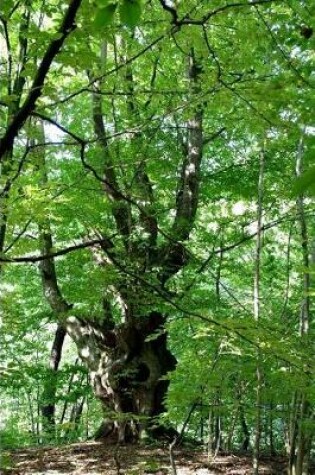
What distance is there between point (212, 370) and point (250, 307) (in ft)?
9.47

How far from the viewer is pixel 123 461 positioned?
248 inches

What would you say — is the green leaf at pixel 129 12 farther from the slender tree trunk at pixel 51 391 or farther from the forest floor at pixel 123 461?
the slender tree trunk at pixel 51 391

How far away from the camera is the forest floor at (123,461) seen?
6086mm

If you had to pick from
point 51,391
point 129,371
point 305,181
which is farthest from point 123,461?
point 305,181

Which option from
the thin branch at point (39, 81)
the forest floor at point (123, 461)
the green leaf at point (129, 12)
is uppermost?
the thin branch at point (39, 81)

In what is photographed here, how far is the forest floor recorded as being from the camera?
6.09m

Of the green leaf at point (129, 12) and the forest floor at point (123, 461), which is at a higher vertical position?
the green leaf at point (129, 12)

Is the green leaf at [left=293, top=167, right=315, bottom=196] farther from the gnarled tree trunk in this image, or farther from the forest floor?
the gnarled tree trunk

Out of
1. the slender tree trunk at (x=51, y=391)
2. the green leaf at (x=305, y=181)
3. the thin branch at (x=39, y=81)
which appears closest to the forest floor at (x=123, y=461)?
the slender tree trunk at (x=51, y=391)

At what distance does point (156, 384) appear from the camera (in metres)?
7.92

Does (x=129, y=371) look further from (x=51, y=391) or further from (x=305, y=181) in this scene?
(x=305, y=181)

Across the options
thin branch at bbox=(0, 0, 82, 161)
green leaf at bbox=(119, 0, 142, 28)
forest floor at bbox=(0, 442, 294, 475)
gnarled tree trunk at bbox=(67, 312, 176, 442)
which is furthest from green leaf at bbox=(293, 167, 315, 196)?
gnarled tree trunk at bbox=(67, 312, 176, 442)

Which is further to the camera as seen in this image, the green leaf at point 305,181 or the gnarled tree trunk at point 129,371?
the gnarled tree trunk at point 129,371

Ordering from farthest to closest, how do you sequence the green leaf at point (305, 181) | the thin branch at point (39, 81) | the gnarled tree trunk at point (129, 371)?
the gnarled tree trunk at point (129, 371) < the thin branch at point (39, 81) < the green leaf at point (305, 181)
